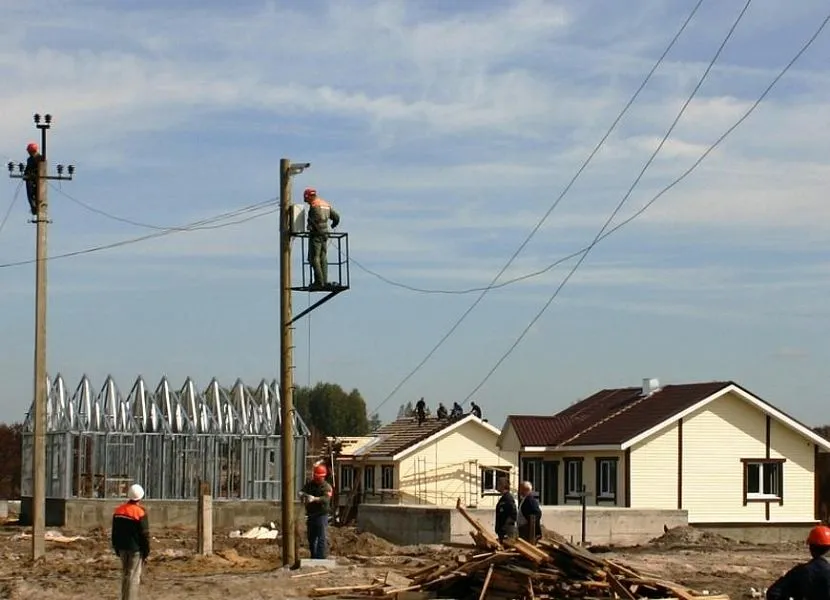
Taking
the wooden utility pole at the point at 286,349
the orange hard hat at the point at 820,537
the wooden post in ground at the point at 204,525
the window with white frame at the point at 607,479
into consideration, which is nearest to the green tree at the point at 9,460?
the window with white frame at the point at 607,479

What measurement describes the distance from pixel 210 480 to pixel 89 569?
16.4 metres

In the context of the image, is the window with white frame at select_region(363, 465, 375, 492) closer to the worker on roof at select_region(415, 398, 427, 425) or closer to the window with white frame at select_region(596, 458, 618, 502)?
the worker on roof at select_region(415, 398, 427, 425)

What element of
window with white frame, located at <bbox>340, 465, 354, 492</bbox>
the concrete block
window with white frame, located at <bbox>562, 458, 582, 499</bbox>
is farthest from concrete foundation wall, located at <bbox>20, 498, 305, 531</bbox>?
window with white frame, located at <bbox>340, 465, 354, 492</bbox>

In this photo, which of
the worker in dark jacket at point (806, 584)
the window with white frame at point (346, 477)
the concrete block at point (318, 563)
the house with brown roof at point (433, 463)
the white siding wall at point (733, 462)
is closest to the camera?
the worker in dark jacket at point (806, 584)

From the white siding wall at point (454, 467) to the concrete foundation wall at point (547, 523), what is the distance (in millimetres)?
21979

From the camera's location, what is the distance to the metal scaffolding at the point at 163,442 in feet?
135

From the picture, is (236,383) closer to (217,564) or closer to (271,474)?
(271,474)

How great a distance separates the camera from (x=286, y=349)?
2364 cm

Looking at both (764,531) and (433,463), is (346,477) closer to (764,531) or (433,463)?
(433,463)

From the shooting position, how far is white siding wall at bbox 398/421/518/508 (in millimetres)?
62125

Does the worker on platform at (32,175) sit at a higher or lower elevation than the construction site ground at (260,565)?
higher

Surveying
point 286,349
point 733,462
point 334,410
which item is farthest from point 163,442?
point 334,410

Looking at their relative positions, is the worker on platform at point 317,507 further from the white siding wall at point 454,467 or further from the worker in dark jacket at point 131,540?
the white siding wall at point 454,467

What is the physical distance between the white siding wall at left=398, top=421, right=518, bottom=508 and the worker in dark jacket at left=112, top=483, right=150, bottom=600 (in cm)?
4263
